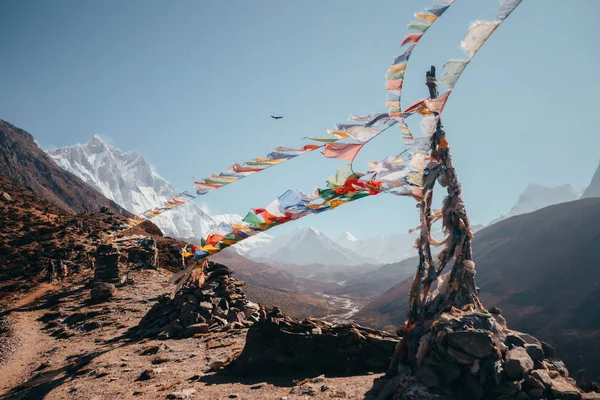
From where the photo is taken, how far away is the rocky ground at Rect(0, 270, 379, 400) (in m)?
7.90

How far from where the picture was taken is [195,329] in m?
13.7

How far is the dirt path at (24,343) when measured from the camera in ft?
36.1

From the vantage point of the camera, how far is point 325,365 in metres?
8.86

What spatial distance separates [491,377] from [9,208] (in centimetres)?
4553

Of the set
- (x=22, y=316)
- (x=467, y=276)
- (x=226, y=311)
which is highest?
(x=467, y=276)

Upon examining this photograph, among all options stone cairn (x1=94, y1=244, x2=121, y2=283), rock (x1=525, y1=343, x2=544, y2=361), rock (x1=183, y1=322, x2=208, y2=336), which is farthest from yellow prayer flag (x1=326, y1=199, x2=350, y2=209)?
stone cairn (x1=94, y1=244, x2=121, y2=283)

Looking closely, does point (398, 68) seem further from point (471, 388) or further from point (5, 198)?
point (5, 198)

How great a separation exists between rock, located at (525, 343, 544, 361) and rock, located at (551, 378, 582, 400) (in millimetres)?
574

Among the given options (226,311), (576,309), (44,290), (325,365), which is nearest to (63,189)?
(44,290)

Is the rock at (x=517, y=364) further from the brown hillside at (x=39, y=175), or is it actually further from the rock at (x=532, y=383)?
the brown hillside at (x=39, y=175)

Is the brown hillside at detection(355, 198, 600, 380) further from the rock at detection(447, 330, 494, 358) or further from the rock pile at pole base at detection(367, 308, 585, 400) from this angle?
the rock at detection(447, 330, 494, 358)

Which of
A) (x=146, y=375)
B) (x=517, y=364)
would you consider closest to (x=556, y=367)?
(x=517, y=364)

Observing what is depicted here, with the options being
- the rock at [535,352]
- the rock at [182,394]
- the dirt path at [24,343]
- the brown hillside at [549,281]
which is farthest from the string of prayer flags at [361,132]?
the brown hillside at [549,281]

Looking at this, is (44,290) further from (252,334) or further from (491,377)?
(491,377)
